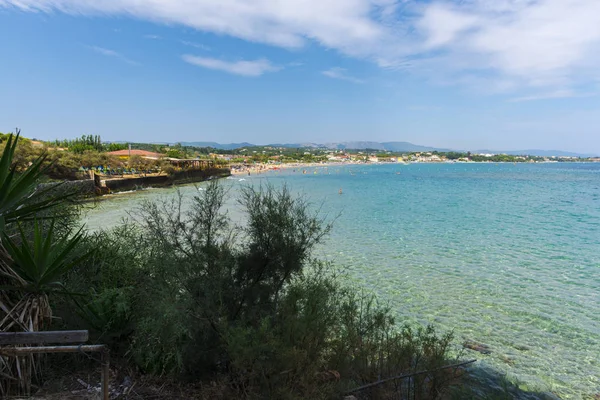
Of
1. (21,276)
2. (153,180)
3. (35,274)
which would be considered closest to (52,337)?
(35,274)

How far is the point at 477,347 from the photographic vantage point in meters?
6.89

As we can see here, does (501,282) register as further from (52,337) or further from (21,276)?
(21,276)

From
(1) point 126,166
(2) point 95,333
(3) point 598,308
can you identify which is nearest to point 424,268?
(3) point 598,308

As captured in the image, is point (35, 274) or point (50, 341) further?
point (35, 274)

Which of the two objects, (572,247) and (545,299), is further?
(572,247)

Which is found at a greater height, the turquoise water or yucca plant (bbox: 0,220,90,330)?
yucca plant (bbox: 0,220,90,330)

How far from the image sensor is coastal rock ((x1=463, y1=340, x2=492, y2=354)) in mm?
6762

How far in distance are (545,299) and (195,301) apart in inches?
389

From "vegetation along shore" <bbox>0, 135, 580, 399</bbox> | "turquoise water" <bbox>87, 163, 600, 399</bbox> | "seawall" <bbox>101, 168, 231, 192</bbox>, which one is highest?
"vegetation along shore" <bbox>0, 135, 580, 399</bbox>

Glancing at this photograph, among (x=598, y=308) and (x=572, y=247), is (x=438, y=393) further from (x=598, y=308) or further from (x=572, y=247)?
(x=572, y=247)

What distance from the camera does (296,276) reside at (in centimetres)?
488

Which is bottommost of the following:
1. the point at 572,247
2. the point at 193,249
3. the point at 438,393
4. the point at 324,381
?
the point at 572,247

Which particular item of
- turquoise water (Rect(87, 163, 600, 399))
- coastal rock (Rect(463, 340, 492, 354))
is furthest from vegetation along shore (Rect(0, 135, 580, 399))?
turquoise water (Rect(87, 163, 600, 399))

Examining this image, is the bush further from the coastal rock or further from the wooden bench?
the coastal rock
